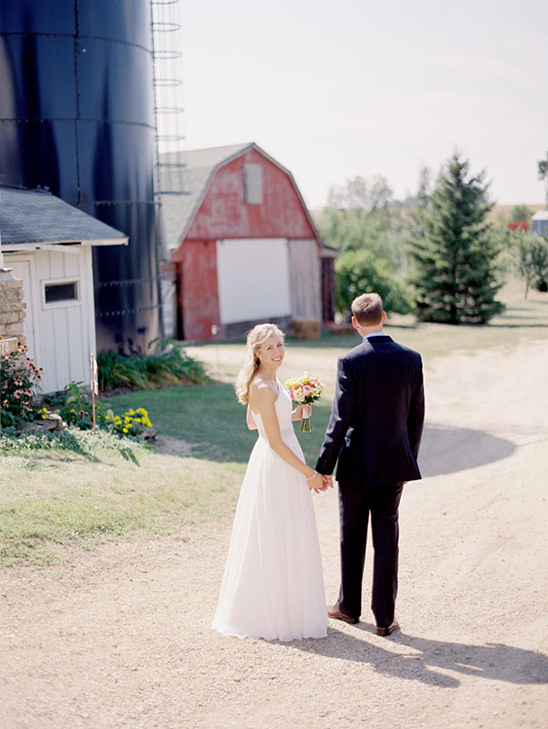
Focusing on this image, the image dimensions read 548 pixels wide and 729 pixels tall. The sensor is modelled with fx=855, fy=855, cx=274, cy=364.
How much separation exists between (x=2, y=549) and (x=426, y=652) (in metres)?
3.62

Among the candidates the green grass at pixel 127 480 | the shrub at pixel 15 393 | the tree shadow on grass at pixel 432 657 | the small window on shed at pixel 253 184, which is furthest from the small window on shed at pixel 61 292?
the small window on shed at pixel 253 184

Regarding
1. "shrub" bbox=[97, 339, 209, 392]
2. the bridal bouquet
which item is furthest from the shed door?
the bridal bouquet

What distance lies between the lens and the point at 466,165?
32531mm

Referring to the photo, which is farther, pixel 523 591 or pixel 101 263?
pixel 101 263

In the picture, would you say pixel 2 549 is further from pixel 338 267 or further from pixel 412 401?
pixel 338 267

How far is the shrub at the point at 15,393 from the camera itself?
10250mm

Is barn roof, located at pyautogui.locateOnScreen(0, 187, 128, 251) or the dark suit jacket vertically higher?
barn roof, located at pyautogui.locateOnScreen(0, 187, 128, 251)

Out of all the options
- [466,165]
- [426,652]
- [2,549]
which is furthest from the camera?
[466,165]

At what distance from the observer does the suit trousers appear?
5562 millimetres

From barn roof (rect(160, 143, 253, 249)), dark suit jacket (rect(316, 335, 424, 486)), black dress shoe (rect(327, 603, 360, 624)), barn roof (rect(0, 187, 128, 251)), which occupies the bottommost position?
black dress shoe (rect(327, 603, 360, 624))

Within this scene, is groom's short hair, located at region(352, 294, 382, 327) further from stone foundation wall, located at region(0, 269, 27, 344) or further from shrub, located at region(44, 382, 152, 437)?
stone foundation wall, located at region(0, 269, 27, 344)

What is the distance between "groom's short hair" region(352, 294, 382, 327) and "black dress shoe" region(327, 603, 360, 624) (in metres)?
2.03

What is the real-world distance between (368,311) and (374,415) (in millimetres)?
670

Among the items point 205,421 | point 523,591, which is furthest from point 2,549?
point 205,421
